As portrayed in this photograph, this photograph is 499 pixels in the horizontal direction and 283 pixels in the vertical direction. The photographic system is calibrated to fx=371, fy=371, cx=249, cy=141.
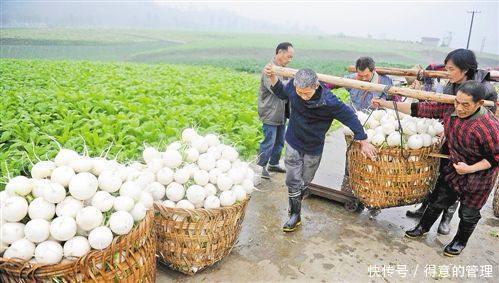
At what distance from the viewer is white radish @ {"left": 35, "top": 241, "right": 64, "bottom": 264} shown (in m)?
2.12

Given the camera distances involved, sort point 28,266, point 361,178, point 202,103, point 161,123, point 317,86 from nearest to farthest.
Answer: point 28,266 → point 317,86 → point 361,178 → point 161,123 → point 202,103

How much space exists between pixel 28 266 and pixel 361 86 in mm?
3066

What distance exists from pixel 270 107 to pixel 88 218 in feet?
11.0

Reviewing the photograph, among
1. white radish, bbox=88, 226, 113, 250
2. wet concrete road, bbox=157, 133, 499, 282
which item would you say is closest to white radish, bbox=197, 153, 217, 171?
wet concrete road, bbox=157, 133, 499, 282

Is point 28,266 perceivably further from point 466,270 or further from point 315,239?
point 466,270

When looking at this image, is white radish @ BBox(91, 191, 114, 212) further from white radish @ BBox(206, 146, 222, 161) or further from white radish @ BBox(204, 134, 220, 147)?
white radish @ BBox(204, 134, 220, 147)

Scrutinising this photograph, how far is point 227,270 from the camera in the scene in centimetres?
331

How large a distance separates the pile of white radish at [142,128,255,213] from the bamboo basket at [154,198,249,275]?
0.32ft

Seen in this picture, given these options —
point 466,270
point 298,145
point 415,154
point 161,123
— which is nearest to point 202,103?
point 161,123

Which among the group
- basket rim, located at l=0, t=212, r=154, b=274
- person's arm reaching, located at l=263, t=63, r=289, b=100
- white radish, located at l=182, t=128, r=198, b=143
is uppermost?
person's arm reaching, located at l=263, t=63, r=289, b=100

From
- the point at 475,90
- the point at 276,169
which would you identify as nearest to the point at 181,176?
→ the point at 475,90

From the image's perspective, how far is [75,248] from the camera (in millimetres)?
2172

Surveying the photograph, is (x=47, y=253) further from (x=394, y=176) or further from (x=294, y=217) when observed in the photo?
(x=394, y=176)

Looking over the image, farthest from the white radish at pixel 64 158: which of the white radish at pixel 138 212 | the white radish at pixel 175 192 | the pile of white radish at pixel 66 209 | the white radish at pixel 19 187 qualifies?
the white radish at pixel 175 192
